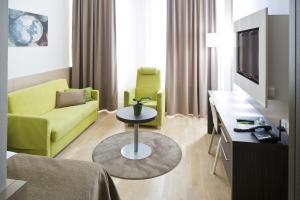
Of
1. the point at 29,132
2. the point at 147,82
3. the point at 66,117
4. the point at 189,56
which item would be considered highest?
the point at 189,56

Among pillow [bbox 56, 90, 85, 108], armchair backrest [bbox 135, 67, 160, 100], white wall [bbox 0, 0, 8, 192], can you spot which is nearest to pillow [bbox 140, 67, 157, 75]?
armchair backrest [bbox 135, 67, 160, 100]

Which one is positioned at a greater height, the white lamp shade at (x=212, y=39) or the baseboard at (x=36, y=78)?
the white lamp shade at (x=212, y=39)

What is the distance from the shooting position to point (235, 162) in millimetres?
1877

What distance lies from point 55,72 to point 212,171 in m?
3.45

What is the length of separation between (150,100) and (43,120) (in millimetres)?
2307

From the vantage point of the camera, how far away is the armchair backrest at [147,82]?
494cm

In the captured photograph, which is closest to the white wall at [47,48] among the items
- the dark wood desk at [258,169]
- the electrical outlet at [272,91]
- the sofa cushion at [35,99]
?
the sofa cushion at [35,99]

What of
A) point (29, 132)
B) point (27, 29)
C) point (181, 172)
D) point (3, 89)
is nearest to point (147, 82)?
point (27, 29)

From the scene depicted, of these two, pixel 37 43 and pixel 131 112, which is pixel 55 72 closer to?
pixel 37 43

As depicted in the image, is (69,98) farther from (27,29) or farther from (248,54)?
(248,54)

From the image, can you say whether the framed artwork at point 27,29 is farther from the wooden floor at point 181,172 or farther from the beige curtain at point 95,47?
the wooden floor at point 181,172

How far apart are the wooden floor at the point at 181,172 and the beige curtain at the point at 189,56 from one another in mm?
751

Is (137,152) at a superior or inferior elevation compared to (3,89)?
inferior

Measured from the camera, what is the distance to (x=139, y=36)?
5355 millimetres
